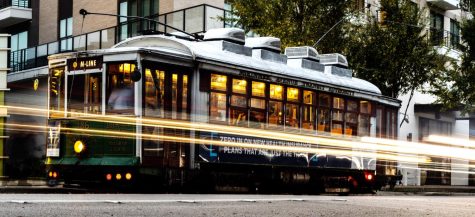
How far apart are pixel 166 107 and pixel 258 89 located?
11.1 feet

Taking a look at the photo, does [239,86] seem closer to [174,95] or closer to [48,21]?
[174,95]

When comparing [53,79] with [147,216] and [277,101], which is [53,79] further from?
[147,216]

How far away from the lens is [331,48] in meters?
31.3

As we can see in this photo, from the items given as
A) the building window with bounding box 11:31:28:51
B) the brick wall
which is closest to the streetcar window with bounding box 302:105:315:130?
the brick wall

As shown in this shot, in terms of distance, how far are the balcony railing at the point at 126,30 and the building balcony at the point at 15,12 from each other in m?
3.85

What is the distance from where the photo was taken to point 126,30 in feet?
110

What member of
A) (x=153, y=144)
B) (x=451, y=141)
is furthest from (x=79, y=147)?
(x=451, y=141)

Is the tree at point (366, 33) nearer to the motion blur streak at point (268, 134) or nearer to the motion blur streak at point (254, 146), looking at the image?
the motion blur streak at point (268, 134)

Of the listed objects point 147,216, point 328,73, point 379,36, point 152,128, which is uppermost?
point 379,36

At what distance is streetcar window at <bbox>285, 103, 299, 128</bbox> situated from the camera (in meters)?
21.3

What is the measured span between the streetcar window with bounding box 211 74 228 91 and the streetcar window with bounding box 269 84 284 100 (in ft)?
6.03

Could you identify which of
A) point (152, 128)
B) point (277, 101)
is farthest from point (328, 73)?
point (152, 128)

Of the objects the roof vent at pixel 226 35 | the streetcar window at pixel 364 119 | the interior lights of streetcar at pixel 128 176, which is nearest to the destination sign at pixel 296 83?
the streetcar window at pixel 364 119

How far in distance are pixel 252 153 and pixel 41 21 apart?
2208 cm
